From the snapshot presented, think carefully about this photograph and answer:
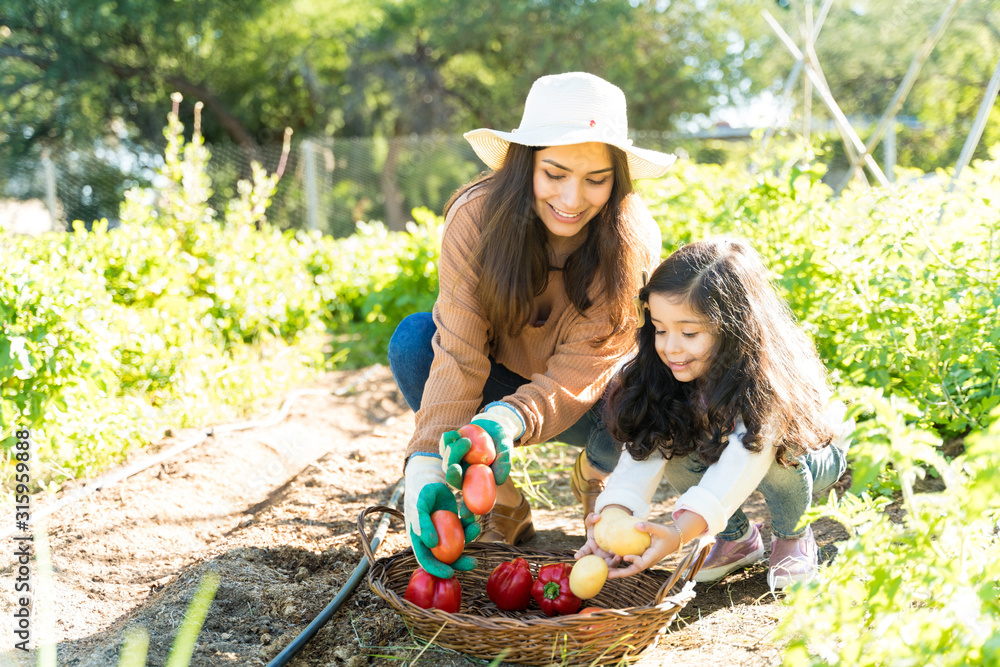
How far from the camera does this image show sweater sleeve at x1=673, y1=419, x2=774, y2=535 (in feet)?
5.30

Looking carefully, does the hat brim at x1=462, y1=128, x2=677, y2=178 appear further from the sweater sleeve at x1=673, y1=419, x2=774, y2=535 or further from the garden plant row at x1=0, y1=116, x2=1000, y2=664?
the sweater sleeve at x1=673, y1=419, x2=774, y2=535

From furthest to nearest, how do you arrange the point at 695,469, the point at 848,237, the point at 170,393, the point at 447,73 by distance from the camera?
1. the point at 447,73
2. the point at 170,393
3. the point at 848,237
4. the point at 695,469

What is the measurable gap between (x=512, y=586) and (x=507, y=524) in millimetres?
462

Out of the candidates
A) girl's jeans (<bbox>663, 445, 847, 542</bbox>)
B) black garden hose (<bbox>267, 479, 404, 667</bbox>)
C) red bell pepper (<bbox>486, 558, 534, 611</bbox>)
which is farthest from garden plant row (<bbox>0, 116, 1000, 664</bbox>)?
black garden hose (<bbox>267, 479, 404, 667</bbox>)

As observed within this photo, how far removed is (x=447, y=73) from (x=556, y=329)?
13855mm

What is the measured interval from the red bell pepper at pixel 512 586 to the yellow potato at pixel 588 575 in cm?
15

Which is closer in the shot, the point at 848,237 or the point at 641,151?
the point at 641,151

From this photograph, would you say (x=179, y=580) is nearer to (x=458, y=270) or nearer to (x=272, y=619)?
(x=272, y=619)

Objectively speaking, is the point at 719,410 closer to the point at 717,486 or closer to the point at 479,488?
the point at 717,486

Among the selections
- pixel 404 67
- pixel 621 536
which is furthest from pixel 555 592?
pixel 404 67

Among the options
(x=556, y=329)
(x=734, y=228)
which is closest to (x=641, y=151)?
(x=556, y=329)

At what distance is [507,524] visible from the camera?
2.20 metres

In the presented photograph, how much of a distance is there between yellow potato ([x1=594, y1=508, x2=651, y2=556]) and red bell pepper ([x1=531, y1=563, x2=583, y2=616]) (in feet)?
0.43

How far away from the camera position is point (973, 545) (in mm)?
1124
